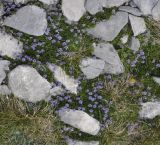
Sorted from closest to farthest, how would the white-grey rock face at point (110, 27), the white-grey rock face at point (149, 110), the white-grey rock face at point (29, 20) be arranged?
the white-grey rock face at point (29, 20) < the white-grey rock face at point (110, 27) < the white-grey rock face at point (149, 110)

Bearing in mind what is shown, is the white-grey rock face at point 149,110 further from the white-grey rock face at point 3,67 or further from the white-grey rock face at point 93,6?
the white-grey rock face at point 3,67

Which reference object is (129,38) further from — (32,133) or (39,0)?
(32,133)

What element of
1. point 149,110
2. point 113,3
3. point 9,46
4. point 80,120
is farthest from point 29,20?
point 149,110

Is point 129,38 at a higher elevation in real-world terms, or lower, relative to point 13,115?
higher

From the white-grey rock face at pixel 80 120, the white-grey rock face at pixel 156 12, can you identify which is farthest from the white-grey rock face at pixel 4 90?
the white-grey rock face at pixel 156 12

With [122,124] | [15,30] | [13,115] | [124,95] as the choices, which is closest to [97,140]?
[122,124]

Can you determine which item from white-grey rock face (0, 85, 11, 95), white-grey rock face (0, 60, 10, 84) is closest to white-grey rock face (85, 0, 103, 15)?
white-grey rock face (0, 60, 10, 84)
